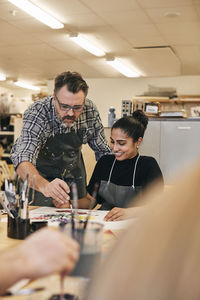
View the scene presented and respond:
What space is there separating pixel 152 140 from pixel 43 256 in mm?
3527

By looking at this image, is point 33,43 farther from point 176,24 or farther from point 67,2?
point 176,24

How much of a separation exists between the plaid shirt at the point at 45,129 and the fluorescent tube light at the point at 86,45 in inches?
153

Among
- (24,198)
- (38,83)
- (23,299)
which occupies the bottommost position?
(23,299)

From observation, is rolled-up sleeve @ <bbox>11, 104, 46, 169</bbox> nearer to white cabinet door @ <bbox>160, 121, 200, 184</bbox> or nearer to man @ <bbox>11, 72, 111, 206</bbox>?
man @ <bbox>11, 72, 111, 206</bbox>

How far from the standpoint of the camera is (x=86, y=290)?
0.31 m

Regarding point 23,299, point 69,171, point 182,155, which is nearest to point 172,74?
point 182,155

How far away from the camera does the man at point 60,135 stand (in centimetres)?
238

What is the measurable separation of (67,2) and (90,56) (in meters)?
2.81

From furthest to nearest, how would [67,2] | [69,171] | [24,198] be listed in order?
[67,2] < [69,171] < [24,198]

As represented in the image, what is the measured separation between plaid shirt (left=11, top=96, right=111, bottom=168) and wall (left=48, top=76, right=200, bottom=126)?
6.66 meters

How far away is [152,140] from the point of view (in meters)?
3.97

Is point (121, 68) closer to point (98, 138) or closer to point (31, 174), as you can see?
point (98, 138)

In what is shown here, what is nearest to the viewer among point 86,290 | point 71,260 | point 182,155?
point 86,290

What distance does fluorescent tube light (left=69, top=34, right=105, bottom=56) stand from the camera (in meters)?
6.38
